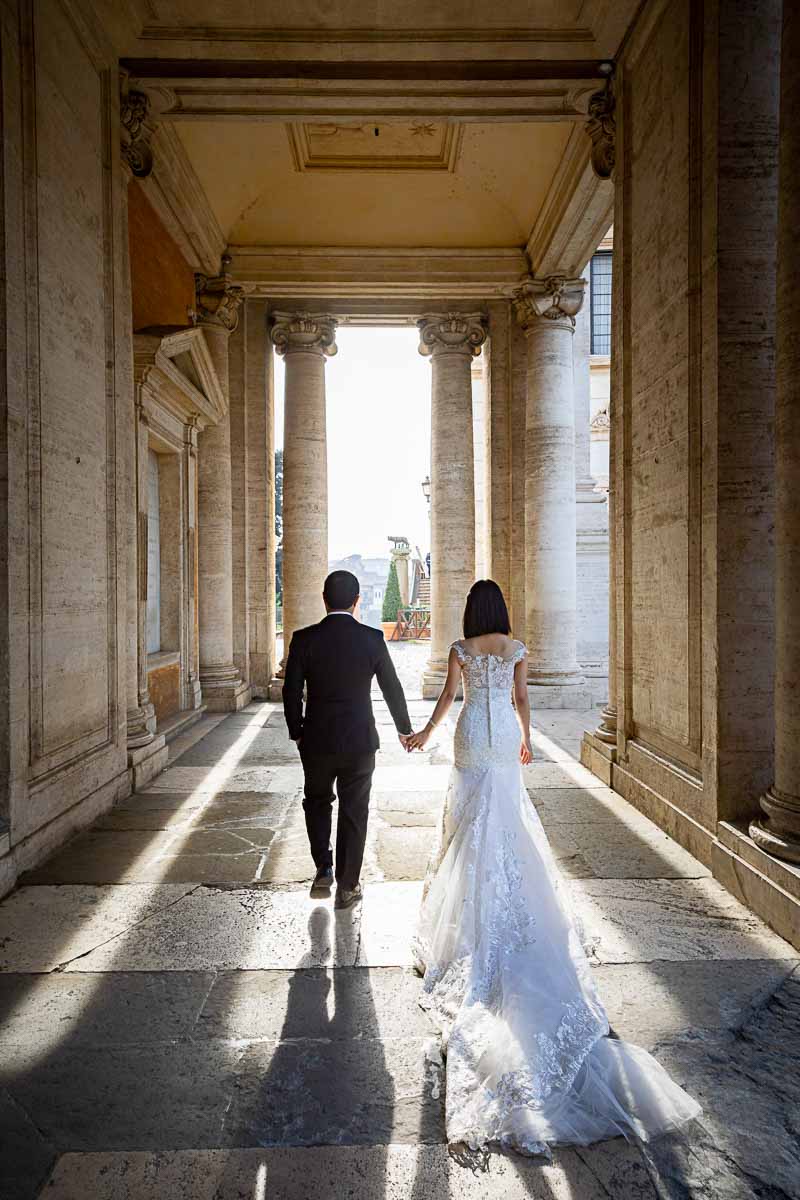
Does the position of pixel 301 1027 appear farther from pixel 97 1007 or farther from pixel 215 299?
pixel 215 299

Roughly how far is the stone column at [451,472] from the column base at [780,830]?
8.62 metres

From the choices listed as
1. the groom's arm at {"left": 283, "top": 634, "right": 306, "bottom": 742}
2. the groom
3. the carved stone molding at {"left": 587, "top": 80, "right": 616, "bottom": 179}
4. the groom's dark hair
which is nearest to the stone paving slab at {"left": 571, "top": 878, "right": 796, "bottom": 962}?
the groom

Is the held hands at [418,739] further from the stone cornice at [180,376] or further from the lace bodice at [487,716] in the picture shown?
the stone cornice at [180,376]

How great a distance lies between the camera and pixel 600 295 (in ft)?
60.3

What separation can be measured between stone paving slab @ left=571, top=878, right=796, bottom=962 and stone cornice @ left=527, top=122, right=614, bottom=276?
7.60 meters

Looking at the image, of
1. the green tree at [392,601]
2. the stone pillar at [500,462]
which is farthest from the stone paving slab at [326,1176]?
the green tree at [392,601]

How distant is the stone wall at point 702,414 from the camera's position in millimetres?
4887

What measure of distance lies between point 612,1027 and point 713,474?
3.36m

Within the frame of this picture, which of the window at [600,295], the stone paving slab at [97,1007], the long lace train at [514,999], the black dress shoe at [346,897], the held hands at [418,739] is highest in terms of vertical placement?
the window at [600,295]

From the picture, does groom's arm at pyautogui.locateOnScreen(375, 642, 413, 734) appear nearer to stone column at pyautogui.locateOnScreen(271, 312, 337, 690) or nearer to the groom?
the groom

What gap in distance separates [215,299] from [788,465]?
32.0 ft

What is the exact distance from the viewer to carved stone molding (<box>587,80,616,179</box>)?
7.21 metres

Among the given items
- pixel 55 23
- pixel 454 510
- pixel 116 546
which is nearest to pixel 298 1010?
pixel 116 546

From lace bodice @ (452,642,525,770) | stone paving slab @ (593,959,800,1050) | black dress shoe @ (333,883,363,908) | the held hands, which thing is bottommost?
stone paving slab @ (593,959,800,1050)
